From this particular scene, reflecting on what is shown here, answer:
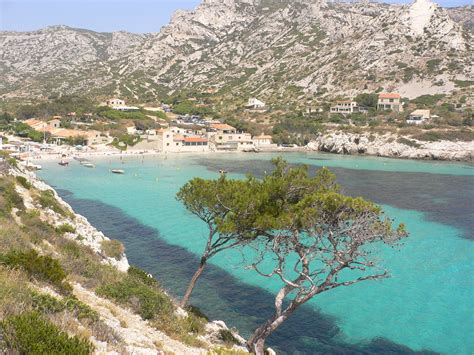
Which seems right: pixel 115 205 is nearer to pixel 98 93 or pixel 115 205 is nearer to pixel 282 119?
pixel 282 119

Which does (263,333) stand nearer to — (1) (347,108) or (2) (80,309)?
(2) (80,309)

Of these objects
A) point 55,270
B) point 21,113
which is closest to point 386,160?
point 55,270

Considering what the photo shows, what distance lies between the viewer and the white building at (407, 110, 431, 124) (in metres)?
97.2

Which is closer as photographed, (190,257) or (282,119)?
(190,257)

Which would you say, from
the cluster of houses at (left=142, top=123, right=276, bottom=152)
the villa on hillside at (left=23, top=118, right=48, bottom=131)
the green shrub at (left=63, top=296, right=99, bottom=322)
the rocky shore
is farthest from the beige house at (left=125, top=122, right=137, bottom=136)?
the green shrub at (left=63, top=296, right=99, bottom=322)

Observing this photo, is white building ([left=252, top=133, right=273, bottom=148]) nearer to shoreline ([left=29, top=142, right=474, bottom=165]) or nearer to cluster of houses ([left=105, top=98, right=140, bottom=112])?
shoreline ([left=29, top=142, right=474, bottom=165])

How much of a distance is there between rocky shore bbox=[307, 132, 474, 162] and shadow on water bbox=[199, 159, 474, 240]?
25.4 m

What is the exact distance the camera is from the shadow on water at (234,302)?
14.6m

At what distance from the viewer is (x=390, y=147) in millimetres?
88875

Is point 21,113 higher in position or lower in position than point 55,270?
higher

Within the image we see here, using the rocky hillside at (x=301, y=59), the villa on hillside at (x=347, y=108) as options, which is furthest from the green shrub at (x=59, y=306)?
the rocky hillside at (x=301, y=59)

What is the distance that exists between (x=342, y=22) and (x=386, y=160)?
374ft

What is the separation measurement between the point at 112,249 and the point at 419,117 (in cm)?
9499

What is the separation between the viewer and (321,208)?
12680 mm
